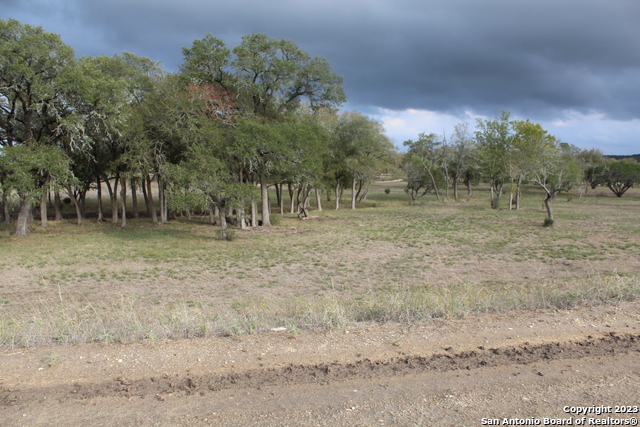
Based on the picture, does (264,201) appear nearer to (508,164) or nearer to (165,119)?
(165,119)

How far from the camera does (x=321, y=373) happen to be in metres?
4.96

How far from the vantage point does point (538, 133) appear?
4059 centimetres

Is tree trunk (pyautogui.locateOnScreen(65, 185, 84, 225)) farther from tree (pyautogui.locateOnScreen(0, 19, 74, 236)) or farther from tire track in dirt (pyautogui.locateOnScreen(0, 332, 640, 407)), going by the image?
tire track in dirt (pyautogui.locateOnScreen(0, 332, 640, 407))

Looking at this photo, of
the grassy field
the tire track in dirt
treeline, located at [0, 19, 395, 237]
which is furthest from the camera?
treeline, located at [0, 19, 395, 237]

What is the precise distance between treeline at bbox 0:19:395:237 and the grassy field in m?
3.53

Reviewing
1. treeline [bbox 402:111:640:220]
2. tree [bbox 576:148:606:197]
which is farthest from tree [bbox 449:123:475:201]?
tree [bbox 576:148:606:197]

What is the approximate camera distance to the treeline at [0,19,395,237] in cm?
2142

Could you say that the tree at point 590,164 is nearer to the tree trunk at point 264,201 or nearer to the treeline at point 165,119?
the treeline at point 165,119

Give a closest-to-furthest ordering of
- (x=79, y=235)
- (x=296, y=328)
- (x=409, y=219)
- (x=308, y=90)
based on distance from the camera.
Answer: (x=296, y=328) < (x=79, y=235) < (x=308, y=90) < (x=409, y=219)

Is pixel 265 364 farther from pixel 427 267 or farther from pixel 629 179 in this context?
pixel 629 179

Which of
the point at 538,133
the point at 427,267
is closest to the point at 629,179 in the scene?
the point at 538,133

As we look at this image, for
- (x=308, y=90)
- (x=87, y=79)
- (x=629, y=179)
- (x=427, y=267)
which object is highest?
(x=308, y=90)

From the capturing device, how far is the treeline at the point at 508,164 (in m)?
33.3

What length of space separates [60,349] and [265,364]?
3135mm
